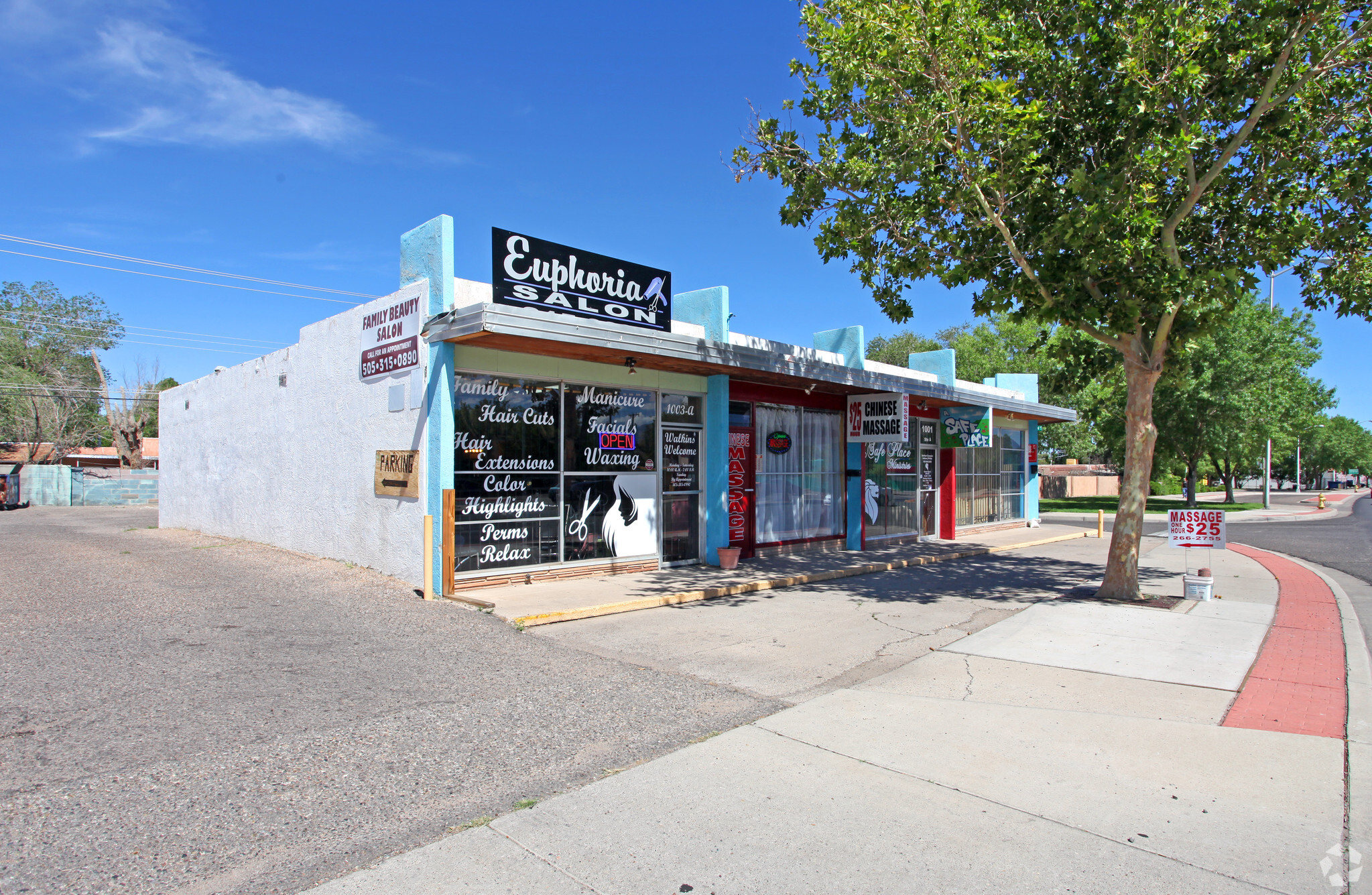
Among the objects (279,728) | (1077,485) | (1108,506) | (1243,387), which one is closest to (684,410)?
(279,728)

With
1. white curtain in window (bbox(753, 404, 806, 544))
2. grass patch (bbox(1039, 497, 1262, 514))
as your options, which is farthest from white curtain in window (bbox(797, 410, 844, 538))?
grass patch (bbox(1039, 497, 1262, 514))

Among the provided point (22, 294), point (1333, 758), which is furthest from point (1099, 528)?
point (22, 294)

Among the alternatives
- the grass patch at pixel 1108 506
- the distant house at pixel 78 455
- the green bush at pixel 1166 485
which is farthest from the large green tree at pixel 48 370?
the green bush at pixel 1166 485

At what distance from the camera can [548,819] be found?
4008 mm

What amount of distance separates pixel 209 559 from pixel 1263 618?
16.2 m

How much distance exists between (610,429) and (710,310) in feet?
10.1

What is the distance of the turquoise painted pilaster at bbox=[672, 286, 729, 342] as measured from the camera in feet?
44.4

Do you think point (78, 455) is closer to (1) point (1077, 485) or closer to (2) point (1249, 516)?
(2) point (1249, 516)

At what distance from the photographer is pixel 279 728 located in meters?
5.21

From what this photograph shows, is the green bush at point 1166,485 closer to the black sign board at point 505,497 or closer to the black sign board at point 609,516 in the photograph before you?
the black sign board at point 609,516

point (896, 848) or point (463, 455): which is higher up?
point (463, 455)

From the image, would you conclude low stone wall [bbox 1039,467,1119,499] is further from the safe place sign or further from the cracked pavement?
the safe place sign

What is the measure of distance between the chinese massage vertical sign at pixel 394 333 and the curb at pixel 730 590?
159 inches

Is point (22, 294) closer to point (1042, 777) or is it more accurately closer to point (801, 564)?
point (801, 564)
